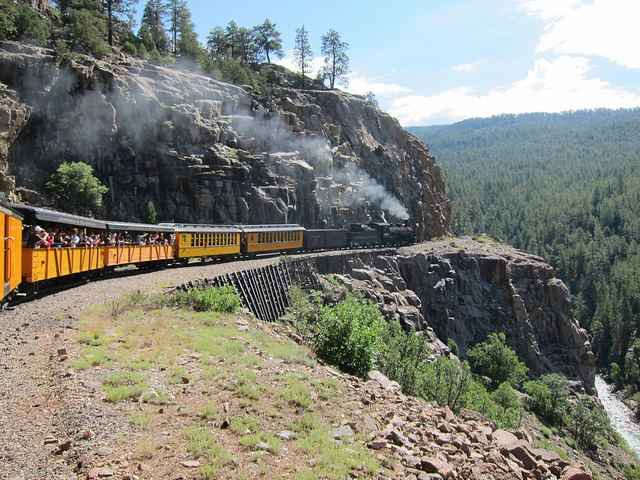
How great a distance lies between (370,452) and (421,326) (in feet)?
114

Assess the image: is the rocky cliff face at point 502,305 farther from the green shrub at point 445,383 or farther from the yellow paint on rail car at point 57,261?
the yellow paint on rail car at point 57,261

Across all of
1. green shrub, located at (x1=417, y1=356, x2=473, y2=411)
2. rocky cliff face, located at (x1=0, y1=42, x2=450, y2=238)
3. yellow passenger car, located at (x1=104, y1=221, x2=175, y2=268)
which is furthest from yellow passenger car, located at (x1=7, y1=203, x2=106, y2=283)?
rocky cliff face, located at (x1=0, y1=42, x2=450, y2=238)

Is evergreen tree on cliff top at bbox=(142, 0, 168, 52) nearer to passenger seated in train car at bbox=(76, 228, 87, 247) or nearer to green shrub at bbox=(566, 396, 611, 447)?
passenger seated in train car at bbox=(76, 228, 87, 247)

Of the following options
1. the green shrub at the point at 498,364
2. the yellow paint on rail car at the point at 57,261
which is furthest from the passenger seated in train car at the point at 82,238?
the green shrub at the point at 498,364

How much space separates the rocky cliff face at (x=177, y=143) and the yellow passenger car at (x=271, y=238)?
35.3ft

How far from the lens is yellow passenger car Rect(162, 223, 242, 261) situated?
1096 inches

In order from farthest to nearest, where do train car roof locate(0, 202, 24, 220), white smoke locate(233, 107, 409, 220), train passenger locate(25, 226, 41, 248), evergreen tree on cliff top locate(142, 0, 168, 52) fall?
evergreen tree on cliff top locate(142, 0, 168, 52)
white smoke locate(233, 107, 409, 220)
train passenger locate(25, 226, 41, 248)
train car roof locate(0, 202, 24, 220)

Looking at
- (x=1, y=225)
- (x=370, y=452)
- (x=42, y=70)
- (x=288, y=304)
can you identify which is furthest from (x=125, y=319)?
(x=42, y=70)

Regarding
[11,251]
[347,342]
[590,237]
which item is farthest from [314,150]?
[590,237]

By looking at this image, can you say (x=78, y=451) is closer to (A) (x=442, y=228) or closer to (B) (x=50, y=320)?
(B) (x=50, y=320)

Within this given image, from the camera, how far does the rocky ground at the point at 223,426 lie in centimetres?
600

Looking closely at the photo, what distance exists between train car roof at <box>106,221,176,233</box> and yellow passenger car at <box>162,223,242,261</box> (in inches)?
31.4

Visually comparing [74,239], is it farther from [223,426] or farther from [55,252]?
[223,426]

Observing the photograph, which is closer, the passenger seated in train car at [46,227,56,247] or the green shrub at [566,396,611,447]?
the passenger seated in train car at [46,227,56,247]
